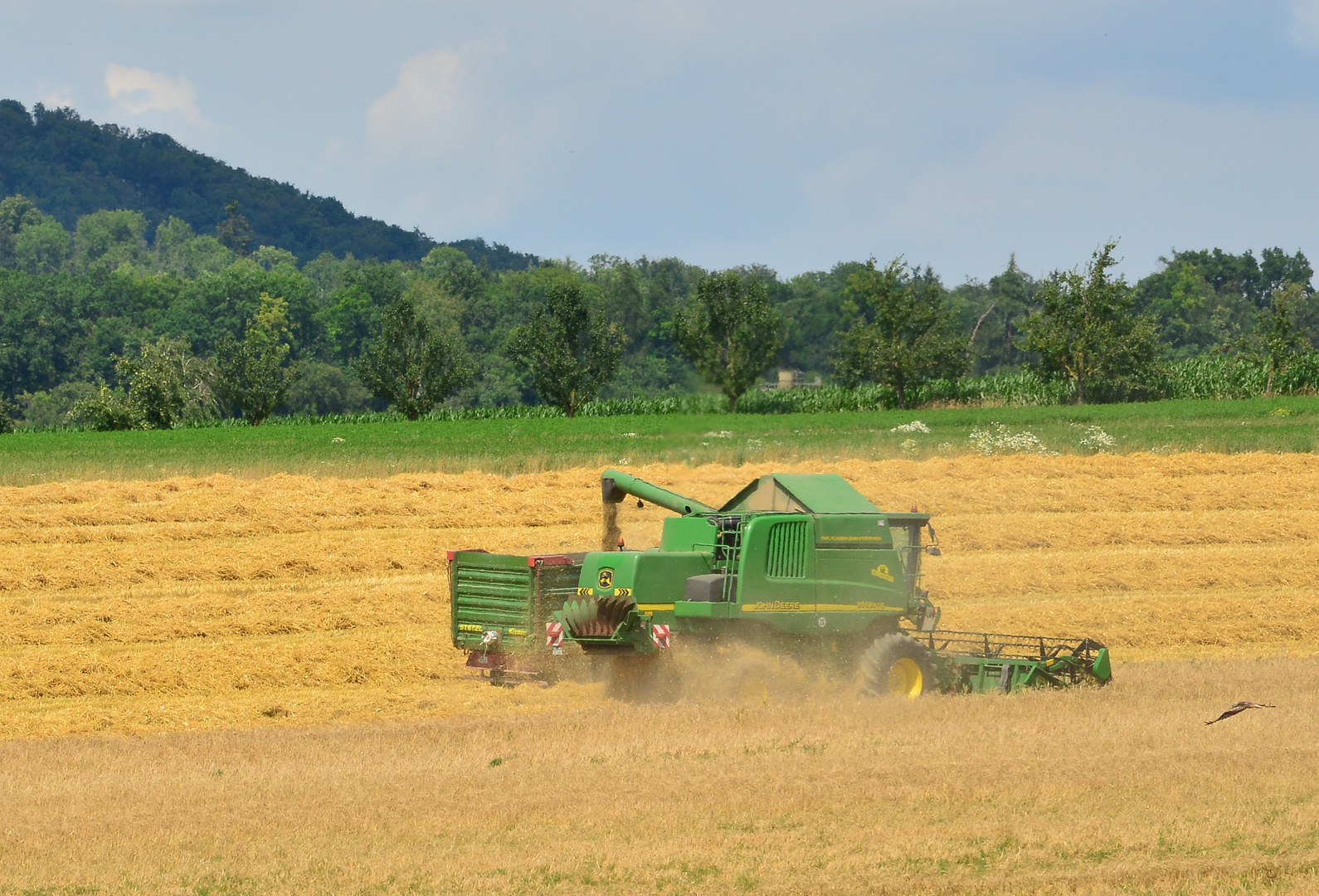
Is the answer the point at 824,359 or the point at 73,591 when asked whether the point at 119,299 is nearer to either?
the point at 824,359

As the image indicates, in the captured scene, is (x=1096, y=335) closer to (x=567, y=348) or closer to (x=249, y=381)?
(x=567, y=348)

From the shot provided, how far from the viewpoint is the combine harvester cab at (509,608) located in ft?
47.3

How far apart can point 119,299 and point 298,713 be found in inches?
5829

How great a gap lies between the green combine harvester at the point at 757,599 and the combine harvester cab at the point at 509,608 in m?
0.01

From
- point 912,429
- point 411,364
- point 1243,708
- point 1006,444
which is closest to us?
point 1243,708

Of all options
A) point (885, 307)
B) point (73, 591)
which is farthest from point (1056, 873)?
point (885, 307)

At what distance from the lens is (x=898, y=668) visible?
45.4 ft

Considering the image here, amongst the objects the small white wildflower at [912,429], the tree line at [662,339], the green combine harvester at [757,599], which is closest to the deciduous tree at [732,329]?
the tree line at [662,339]

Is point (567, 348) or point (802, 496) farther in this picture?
point (567, 348)

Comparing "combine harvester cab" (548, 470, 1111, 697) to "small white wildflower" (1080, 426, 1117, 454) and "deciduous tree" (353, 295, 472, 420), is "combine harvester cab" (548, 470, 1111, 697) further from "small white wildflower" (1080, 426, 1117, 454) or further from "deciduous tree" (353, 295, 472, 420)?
"deciduous tree" (353, 295, 472, 420)

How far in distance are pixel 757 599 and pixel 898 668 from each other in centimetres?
169

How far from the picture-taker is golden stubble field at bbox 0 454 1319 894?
8.91 metres

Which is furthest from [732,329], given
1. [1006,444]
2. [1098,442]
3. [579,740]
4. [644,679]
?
[579,740]

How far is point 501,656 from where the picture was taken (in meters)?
14.6
